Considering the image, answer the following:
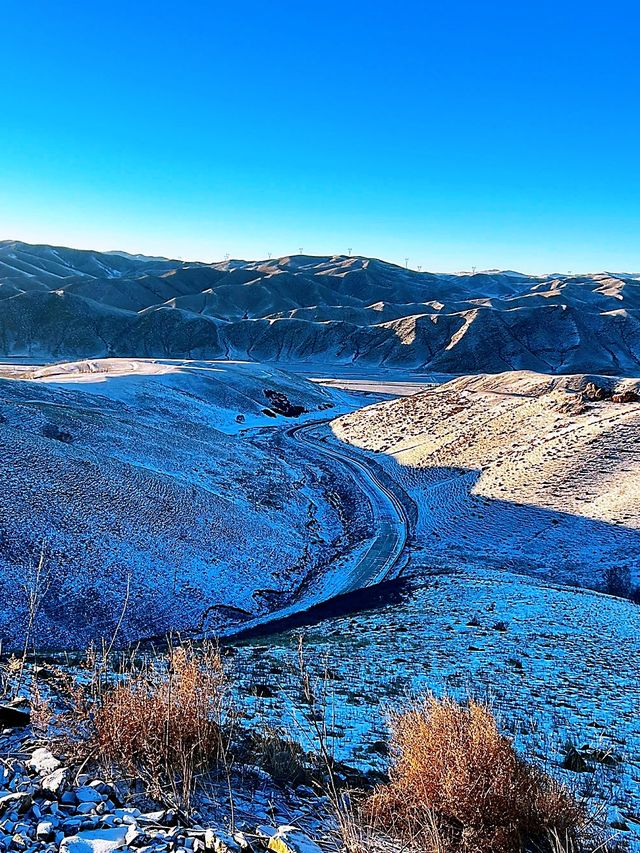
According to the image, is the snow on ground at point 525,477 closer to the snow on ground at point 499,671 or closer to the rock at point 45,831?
the snow on ground at point 499,671

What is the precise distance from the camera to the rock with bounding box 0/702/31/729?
17.7ft

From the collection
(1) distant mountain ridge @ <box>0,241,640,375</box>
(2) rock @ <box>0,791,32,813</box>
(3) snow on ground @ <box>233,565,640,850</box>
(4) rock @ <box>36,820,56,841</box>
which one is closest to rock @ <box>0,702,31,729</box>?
(2) rock @ <box>0,791,32,813</box>

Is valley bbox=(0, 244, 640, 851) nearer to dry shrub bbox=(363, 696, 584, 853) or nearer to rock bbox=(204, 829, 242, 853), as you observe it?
dry shrub bbox=(363, 696, 584, 853)

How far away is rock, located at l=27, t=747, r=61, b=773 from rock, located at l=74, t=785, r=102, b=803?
439 mm

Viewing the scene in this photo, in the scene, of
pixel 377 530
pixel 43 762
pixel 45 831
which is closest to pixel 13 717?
pixel 43 762

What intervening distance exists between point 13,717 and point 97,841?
233cm

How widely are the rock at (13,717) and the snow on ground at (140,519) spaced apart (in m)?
2.67

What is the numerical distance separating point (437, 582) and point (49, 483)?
16.4 m

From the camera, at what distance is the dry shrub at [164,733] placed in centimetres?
450

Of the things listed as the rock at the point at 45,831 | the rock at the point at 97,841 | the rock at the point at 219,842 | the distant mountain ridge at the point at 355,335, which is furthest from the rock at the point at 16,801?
the distant mountain ridge at the point at 355,335

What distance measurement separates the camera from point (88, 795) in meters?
4.14

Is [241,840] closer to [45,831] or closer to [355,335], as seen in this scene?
[45,831]

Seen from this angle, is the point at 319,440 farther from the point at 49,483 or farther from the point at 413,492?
the point at 49,483

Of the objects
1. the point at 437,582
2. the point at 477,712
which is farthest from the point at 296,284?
the point at 477,712
